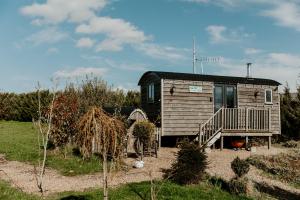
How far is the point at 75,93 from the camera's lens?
30109mm

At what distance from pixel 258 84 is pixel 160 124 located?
24.2 ft

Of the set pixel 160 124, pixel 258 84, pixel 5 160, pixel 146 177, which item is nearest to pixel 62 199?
pixel 146 177

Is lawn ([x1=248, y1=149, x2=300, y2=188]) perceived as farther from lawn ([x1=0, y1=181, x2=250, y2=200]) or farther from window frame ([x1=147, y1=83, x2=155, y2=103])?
window frame ([x1=147, y1=83, x2=155, y2=103])

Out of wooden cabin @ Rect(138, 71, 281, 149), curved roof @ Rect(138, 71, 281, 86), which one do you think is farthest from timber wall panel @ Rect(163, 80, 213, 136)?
curved roof @ Rect(138, 71, 281, 86)

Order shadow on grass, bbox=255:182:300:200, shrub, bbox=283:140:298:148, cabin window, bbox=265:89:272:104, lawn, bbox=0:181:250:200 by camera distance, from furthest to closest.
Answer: cabin window, bbox=265:89:272:104, shrub, bbox=283:140:298:148, shadow on grass, bbox=255:182:300:200, lawn, bbox=0:181:250:200

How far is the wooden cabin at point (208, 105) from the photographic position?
922 inches

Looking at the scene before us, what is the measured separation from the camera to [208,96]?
24750 millimetres

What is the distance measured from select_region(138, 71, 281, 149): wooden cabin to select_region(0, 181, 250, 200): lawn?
8.78 meters

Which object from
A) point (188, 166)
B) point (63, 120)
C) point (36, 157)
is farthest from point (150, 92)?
point (188, 166)

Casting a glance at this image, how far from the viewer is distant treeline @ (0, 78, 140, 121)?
31.9 metres

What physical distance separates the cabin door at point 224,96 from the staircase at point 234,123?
0.90 m

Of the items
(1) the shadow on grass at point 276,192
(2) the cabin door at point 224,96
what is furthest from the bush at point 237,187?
(2) the cabin door at point 224,96

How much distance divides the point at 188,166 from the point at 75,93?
1710 cm

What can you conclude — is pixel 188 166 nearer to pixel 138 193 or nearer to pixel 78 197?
pixel 138 193
